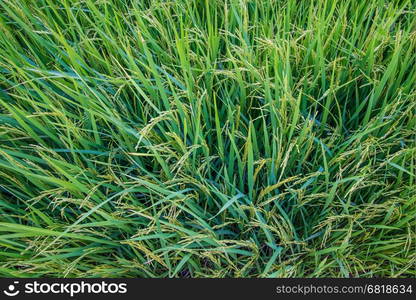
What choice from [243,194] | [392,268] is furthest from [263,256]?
[392,268]

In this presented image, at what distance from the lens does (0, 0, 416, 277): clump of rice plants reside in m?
1.03

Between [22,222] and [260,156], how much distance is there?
0.65 m

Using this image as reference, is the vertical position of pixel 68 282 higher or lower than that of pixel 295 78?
lower

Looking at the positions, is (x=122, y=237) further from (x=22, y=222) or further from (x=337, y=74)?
(x=337, y=74)

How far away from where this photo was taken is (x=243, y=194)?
105cm

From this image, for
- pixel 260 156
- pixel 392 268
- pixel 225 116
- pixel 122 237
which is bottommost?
pixel 392 268

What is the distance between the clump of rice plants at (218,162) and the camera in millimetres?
1026

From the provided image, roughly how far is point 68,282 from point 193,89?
0.58 metres

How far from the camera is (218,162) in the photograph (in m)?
1.15

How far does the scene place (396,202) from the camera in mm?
1045

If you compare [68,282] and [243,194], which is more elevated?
[243,194]

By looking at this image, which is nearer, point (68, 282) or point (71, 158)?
point (68, 282)

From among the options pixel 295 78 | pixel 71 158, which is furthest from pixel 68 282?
pixel 295 78

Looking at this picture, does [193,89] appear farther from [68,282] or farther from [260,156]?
[68,282]
